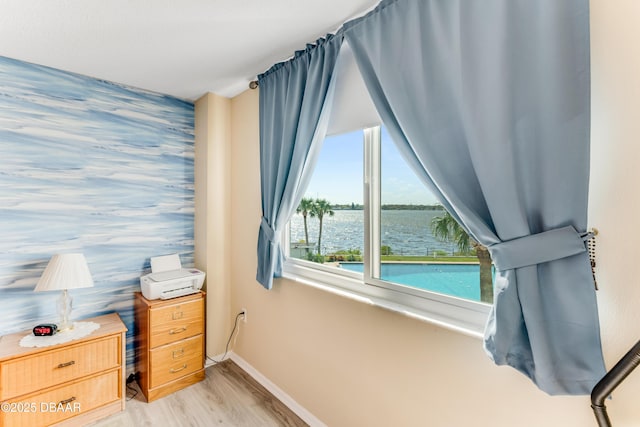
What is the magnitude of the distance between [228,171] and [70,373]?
6.17 feet

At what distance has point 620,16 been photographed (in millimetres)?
918

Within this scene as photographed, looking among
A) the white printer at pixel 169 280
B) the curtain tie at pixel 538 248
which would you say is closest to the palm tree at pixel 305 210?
the white printer at pixel 169 280

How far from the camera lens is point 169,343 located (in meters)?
2.28

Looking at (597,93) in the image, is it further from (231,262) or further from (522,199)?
(231,262)

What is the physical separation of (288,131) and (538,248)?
1549 millimetres

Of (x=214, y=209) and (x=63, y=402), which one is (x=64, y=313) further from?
(x=214, y=209)

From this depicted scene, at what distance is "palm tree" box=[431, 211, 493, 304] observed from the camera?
50.9 inches

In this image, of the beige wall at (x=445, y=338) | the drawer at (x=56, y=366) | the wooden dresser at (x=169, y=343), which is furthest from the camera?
the wooden dresser at (x=169, y=343)

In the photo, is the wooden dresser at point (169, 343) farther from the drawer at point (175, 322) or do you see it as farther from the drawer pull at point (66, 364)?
the drawer pull at point (66, 364)

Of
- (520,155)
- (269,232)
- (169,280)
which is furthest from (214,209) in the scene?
(520,155)

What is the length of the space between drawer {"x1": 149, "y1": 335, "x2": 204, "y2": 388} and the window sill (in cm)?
113

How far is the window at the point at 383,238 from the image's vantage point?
4.57 ft

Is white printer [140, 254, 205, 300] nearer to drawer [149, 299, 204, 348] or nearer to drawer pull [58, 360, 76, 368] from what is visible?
drawer [149, 299, 204, 348]

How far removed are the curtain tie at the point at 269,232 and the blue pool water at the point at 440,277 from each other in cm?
81
